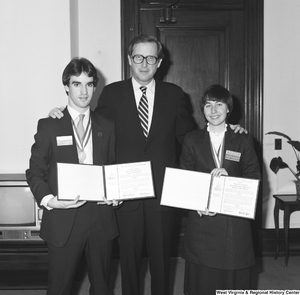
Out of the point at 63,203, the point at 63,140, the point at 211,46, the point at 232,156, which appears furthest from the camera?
the point at 211,46

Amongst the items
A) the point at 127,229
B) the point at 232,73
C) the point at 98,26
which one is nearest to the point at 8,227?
the point at 127,229

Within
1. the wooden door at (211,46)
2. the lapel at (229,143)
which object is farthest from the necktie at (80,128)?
the wooden door at (211,46)

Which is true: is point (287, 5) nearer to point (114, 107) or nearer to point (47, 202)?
point (114, 107)

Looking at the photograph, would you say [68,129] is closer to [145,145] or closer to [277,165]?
[145,145]

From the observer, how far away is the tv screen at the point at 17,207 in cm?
360

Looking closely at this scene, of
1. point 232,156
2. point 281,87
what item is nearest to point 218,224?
point 232,156

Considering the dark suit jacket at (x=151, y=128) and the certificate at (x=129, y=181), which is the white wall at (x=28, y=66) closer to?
the dark suit jacket at (x=151, y=128)

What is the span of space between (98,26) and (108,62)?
370 mm

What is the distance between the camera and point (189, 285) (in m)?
2.79

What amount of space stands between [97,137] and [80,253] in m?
0.64

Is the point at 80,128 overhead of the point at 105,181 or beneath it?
overhead

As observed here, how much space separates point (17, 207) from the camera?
3.62 metres

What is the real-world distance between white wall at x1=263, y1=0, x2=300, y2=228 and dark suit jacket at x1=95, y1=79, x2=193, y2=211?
1999 mm

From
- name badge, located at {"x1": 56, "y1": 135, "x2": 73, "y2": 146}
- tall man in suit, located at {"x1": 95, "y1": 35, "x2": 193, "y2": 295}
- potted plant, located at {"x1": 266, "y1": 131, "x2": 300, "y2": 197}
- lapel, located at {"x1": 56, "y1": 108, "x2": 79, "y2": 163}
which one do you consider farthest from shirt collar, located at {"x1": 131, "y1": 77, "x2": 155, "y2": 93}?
potted plant, located at {"x1": 266, "y1": 131, "x2": 300, "y2": 197}
